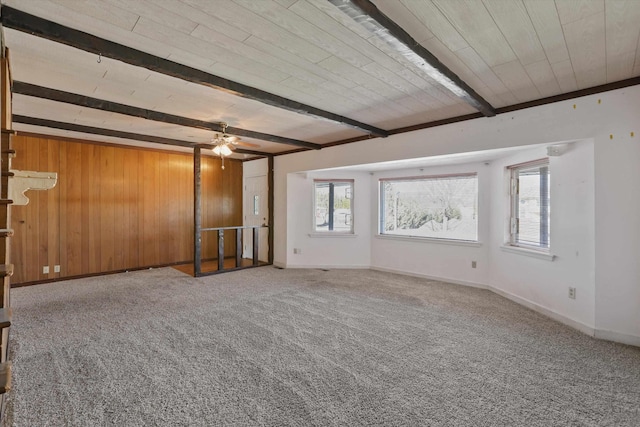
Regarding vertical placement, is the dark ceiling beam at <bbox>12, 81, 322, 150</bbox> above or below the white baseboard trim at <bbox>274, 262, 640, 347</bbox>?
above

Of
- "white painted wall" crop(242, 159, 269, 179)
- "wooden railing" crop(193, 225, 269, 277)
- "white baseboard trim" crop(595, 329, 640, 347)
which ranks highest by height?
"white painted wall" crop(242, 159, 269, 179)

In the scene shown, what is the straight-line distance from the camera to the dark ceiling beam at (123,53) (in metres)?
1.88

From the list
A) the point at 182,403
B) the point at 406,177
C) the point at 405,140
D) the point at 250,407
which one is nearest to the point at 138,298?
the point at 182,403

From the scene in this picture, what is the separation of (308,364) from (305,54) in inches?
95.6

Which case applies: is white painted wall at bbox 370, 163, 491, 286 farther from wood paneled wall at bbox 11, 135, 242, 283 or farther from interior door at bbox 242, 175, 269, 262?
wood paneled wall at bbox 11, 135, 242, 283

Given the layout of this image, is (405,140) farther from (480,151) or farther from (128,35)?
(128,35)

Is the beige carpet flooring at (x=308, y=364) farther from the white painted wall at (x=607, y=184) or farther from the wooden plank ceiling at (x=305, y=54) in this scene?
the wooden plank ceiling at (x=305, y=54)

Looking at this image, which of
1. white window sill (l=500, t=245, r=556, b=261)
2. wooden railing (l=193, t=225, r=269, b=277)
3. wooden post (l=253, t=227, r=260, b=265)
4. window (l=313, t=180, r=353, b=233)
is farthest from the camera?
wooden post (l=253, t=227, r=260, b=265)

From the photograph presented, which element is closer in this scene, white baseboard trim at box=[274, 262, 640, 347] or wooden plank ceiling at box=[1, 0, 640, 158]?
wooden plank ceiling at box=[1, 0, 640, 158]

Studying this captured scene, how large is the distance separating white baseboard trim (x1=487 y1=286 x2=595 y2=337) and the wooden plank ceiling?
234cm

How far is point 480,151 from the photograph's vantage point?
382 cm

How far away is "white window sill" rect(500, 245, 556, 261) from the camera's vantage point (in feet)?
11.8

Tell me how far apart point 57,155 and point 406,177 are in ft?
19.6

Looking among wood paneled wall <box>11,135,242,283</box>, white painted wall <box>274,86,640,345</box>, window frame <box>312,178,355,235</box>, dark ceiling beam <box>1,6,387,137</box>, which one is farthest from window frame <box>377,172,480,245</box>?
wood paneled wall <box>11,135,242,283</box>
